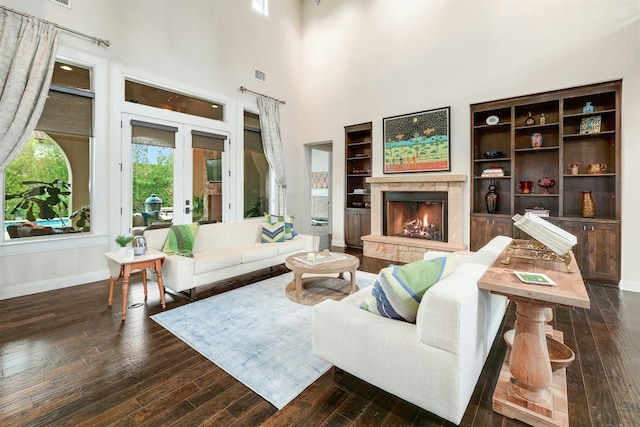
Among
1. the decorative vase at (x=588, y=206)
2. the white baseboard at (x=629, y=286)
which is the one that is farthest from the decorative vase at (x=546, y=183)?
the white baseboard at (x=629, y=286)

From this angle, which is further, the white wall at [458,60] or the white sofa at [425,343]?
the white wall at [458,60]

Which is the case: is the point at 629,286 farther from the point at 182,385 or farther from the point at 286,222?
the point at 182,385

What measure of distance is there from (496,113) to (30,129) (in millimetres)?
6583

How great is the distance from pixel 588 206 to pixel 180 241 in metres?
5.55

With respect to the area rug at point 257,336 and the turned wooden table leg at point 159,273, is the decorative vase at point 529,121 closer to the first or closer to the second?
the area rug at point 257,336

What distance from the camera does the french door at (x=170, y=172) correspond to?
15.3 ft

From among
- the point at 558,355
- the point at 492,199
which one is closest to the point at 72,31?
the point at 558,355

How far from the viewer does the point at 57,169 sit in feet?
13.3

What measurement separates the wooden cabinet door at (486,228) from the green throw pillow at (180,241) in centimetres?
446

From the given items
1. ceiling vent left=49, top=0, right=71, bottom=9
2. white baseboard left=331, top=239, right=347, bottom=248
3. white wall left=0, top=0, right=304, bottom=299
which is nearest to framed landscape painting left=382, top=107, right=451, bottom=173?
white baseboard left=331, top=239, right=347, bottom=248

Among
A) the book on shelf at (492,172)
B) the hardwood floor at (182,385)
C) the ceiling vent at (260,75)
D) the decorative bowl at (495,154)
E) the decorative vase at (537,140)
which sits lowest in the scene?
the hardwood floor at (182,385)

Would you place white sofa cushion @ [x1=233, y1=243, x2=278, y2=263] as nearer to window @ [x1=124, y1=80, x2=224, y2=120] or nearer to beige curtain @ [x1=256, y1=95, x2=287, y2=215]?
beige curtain @ [x1=256, y1=95, x2=287, y2=215]

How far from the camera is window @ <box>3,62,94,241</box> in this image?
12.3 ft

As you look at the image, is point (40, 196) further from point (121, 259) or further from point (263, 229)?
point (263, 229)
